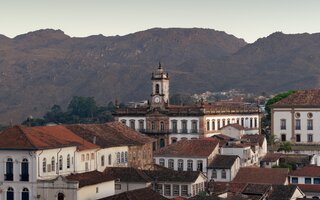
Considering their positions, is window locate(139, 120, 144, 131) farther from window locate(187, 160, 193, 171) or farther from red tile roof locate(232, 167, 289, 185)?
red tile roof locate(232, 167, 289, 185)

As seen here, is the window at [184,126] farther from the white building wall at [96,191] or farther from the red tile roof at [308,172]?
the white building wall at [96,191]

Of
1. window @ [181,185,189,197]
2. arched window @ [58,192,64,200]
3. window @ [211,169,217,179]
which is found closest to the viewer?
arched window @ [58,192,64,200]

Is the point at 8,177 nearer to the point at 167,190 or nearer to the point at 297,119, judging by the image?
the point at 167,190

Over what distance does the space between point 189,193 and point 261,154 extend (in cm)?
1924

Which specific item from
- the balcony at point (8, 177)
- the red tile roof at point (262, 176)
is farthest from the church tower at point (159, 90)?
the balcony at point (8, 177)

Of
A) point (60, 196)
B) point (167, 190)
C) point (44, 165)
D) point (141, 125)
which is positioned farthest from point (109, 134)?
point (141, 125)

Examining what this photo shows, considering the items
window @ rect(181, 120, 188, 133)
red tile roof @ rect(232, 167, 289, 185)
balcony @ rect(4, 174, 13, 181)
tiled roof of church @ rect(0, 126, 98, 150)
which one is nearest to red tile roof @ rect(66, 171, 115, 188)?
tiled roof of church @ rect(0, 126, 98, 150)

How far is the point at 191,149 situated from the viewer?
69.4 metres

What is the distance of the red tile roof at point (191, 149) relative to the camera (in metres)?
68.1

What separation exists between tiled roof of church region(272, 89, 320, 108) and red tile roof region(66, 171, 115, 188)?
125 feet

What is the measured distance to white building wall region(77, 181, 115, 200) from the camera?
52.1m

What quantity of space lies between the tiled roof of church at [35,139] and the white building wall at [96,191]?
4.03m

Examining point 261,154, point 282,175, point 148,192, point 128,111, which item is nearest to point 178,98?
point 128,111

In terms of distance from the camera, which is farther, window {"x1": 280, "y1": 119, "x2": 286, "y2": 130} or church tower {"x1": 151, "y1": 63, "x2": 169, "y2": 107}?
church tower {"x1": 151, "y1": 63, "x2": 169, "y2": 107}
